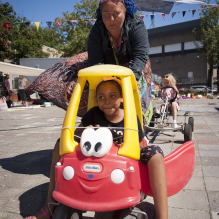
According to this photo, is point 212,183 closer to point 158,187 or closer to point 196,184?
point 196,184

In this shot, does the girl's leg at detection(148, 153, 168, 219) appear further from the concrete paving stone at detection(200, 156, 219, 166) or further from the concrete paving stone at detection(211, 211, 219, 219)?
the concrete paving stone at detection(200, 156, 219, 166)

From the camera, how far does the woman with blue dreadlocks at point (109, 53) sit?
6.49 ft

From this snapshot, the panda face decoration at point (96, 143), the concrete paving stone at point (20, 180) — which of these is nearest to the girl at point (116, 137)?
the panda face decoration at point (96, 143)

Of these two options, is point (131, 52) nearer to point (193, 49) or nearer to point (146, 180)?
point (146, 180)

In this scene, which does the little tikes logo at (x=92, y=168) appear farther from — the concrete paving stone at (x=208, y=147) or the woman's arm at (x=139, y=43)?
the concrete paving stone at (x=208, y=147)

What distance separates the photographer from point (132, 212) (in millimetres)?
1386

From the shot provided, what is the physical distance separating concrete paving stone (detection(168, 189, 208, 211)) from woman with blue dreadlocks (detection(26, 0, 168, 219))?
2.69 ft

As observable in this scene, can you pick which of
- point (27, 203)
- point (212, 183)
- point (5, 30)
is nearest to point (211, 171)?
point (212, 183)

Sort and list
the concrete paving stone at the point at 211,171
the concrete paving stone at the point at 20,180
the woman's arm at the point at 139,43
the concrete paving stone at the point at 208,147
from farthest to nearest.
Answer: the concrete paving stone at the point at 208,147 < the concrete paving stone at the point at 211,171 < the concrete paving stone at the point at 20,180 < the woman's arm at the point at 139,43

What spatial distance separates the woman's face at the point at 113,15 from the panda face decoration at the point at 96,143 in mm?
1100

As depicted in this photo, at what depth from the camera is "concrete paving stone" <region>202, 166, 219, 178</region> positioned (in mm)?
2490

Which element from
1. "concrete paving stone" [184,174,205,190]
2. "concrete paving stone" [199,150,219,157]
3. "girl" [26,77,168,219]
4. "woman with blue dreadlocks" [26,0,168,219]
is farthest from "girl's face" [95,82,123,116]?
"concrete paving stone" [199,150,219,157]

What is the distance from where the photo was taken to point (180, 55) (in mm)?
33281

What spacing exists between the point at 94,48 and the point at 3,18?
1847cm
